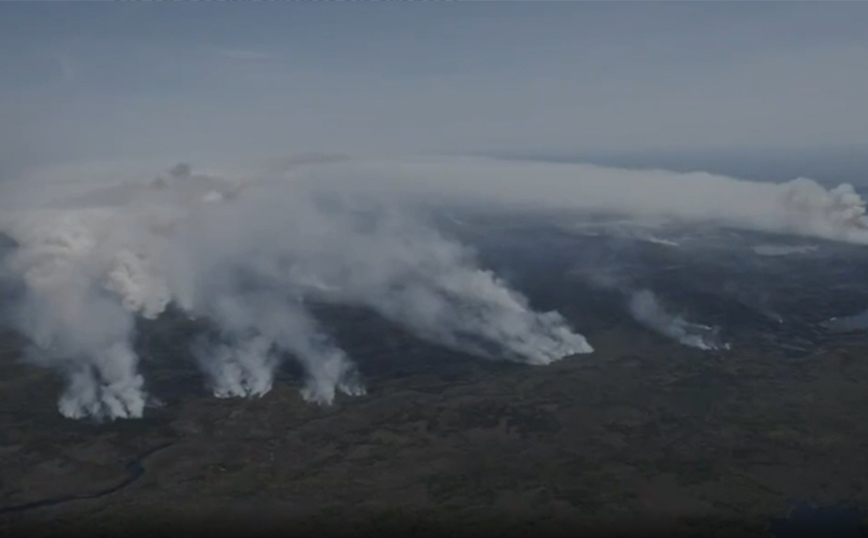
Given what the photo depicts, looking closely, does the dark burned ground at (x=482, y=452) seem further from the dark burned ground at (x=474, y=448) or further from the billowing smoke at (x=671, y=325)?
the billowing smoke at (x=671, y=325)

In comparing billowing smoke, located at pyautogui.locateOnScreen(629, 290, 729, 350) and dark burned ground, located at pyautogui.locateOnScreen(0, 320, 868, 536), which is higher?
billowing smoke, located at pyautogui.locateOnScreen(629, 290, 729, 350)

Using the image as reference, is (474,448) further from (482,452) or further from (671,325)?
(671,325)

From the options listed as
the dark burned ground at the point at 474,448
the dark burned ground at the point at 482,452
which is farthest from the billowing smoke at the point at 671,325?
the dark burned ground at the point at 482,452

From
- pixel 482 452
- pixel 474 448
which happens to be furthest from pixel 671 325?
pixel 482 452

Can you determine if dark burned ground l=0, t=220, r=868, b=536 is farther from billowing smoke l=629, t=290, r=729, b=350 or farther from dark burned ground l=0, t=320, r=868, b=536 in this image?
billowing smoke l=629, t=290, r=729, b=350

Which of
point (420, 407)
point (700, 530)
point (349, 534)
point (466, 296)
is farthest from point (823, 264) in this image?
point (349, 534)

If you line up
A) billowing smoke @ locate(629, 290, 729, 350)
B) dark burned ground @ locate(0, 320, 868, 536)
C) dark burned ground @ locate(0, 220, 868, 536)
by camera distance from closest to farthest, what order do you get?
1. dark burned ground @ locate(0, 220, 868, 536)
2. dark burned ground @ locate(0, 320, 868, 536)
3. billowing smoke @ locate(629, 290, 729, 350)

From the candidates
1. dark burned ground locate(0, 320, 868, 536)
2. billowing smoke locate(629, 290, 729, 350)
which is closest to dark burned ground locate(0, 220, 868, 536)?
dark burned ground locate(0, 320, 868, 536)
